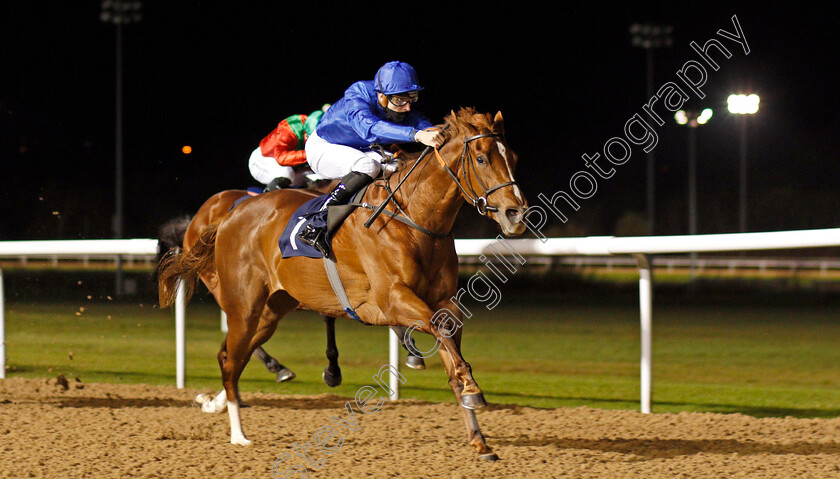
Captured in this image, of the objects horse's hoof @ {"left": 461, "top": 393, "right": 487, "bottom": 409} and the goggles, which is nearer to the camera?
horse's hoof @ {"left": 461, "top": 393, "right": 487, "bottom": 409}

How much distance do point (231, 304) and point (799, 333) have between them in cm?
764

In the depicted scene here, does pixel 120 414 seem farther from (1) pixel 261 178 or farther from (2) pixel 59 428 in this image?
(1) pixel 261 178

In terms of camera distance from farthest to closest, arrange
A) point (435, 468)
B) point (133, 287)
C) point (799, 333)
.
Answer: point (133, 287)
point (799, 333)
point (435, 468)

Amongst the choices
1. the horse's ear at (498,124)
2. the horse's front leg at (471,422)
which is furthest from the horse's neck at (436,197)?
the horse's front leg at (471,422)

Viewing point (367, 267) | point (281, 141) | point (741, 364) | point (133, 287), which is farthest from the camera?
point (133, 287)

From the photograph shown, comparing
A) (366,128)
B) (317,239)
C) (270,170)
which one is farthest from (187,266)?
(366,128)

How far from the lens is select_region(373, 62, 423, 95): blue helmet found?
3.88 m

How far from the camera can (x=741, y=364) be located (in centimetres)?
717

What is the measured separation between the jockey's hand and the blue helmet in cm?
39

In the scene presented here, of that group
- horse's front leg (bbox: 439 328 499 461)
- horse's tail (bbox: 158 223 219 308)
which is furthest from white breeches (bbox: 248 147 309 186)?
horse's front leg (bbox: 439 328 499 461)

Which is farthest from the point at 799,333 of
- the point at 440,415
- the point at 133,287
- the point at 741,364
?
the point at 133,287

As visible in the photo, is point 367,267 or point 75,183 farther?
point 75,183

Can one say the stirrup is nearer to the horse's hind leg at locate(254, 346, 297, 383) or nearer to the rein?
the rein

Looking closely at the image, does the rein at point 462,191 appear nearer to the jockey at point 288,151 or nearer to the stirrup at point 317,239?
the stirrup at point 317,239
